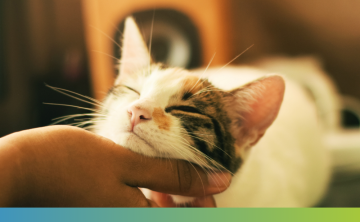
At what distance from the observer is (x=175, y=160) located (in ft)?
2.01

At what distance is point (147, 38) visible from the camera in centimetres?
175

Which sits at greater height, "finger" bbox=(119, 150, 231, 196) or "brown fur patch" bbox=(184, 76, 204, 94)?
"brown fur patch" bbox=(184, 76, 204, 94)

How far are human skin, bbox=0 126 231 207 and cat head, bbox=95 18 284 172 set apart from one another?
49 mm

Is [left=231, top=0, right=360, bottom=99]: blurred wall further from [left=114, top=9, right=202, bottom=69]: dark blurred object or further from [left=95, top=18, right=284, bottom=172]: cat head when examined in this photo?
[left=95, top=18, right=284, bottom=172]: cat head

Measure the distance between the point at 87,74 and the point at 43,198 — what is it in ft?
5.57

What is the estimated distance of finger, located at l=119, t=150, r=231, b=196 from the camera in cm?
56

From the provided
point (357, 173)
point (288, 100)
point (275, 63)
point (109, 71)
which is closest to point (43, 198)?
point (288, 100)

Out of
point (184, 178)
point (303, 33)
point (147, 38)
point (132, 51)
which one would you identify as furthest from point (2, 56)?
point (303, 33)

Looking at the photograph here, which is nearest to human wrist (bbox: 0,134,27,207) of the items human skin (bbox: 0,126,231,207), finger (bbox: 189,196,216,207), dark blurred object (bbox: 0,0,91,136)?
human skin (bbox: 0,126,231,207)

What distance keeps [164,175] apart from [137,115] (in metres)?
0.15

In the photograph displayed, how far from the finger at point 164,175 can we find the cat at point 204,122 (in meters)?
0.02

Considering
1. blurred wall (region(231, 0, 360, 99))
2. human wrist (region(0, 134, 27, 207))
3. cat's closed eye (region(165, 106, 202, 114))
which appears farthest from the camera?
blurred wall (region(231, 0, 360, 99))

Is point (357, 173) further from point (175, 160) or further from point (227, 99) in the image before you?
point (175, 160)

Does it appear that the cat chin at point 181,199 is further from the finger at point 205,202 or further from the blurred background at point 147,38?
the blurred background at point 147,38
